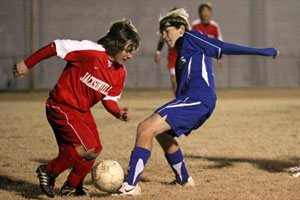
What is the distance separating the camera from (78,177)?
410 centimetres

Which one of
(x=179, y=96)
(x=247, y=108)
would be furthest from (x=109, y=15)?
(x=179, y=96)

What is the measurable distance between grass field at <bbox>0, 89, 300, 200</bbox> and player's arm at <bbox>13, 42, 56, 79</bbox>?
99 centimetres

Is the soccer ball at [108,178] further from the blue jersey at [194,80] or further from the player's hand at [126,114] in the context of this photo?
the blue jersey at [194,80]

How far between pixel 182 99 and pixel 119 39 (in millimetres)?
687

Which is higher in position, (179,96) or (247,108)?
(179,96)

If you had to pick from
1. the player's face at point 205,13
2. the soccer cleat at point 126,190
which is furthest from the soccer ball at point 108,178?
the player's face at point 205,13

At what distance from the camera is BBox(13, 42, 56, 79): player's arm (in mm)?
3703

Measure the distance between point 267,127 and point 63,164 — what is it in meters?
5.27

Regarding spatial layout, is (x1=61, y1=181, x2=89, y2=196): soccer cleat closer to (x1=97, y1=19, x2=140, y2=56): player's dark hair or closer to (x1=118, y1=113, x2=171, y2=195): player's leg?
(x1=118, y1=113, x2=171, y2=195): player's leg

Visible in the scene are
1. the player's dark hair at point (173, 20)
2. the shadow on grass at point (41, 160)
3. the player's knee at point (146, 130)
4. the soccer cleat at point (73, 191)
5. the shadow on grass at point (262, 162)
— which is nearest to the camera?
the player's knee at point (146, 130)

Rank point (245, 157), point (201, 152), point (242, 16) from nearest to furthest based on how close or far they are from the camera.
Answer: point (245, 157) → point (201, 152) → point (242, 16)

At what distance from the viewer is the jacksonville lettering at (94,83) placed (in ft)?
13.1

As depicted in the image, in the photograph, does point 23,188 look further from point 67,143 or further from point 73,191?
point 67,143

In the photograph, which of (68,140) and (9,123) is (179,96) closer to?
(68,140)
